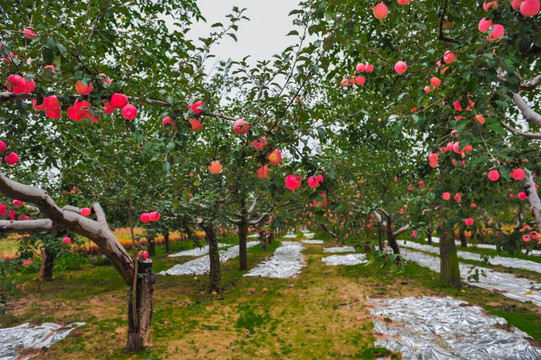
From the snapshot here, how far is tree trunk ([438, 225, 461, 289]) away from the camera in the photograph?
9250mm

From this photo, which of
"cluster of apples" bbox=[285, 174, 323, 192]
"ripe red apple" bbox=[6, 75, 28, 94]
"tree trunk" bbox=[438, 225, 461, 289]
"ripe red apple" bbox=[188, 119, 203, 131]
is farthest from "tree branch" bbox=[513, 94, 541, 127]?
"tree trunk" bbox=[438, 225, 461, 289]

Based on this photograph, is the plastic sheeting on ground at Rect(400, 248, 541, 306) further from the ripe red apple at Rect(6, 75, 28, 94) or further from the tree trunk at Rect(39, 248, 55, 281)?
the tree trunk at Rect(39, 248, 55, 281)

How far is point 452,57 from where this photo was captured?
2.52 meters

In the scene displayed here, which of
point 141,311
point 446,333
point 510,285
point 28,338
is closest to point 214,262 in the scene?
point 141,311

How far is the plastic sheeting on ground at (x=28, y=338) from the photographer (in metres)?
5.19

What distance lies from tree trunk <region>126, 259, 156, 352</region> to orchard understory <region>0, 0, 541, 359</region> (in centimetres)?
3

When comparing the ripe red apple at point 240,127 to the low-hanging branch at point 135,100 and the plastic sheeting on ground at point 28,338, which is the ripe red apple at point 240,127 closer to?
the low-hanging branch at point 135,100

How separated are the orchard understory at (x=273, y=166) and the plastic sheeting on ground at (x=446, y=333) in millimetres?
53

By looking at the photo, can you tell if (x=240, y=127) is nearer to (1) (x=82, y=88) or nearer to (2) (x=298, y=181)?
(2) (x=298, y=181)

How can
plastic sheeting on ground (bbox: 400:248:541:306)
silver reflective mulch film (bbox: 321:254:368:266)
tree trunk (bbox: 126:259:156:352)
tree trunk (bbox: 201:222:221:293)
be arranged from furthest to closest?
silver reflective mulch film (bbox: 321:254:368:266) → tree trunk (bbox: 201:222:221:293) → plastic sheeting on ground (bbox: 400:248:541:306) → tree trunk (bbox: 126:259:156:352)

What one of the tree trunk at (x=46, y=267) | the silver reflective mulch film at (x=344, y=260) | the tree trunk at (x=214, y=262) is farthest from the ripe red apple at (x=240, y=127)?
the silver reflective mulch film at (x=344, y=260)

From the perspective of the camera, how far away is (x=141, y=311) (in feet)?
17.2

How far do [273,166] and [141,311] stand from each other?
183 inches

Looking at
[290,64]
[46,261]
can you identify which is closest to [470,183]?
[290,64]
